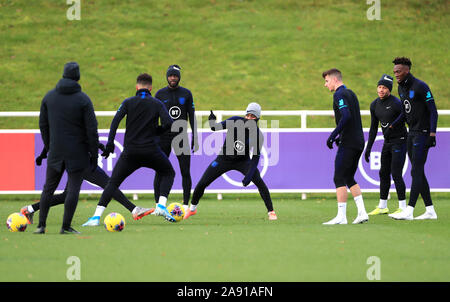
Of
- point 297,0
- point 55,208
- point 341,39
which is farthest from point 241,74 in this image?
point 55,208

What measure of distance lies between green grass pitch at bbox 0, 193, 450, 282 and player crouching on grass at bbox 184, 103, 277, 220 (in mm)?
719

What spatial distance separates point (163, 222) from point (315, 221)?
91.2 inches

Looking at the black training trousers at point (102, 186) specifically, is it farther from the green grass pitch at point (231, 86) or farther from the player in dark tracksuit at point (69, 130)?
the player in dark tracksuit at point (69, 130)

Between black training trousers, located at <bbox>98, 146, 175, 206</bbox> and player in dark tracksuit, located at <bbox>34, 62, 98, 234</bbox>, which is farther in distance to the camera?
black training trousers, located at <bbox>98, 146, 175, 206</bbox>

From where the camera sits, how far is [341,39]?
105 feet

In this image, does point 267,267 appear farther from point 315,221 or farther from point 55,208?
point 55,208

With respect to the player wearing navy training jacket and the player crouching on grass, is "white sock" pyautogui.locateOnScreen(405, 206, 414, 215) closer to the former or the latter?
the player wearing navy training jacket

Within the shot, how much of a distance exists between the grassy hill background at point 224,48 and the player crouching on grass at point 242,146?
12.8 m

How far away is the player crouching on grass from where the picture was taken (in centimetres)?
1140

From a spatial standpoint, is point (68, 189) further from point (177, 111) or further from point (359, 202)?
point (359, 202)

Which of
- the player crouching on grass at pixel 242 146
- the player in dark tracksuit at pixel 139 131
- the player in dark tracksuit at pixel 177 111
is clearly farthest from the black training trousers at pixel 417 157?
the player in dark tracksuit at pixel 139 131

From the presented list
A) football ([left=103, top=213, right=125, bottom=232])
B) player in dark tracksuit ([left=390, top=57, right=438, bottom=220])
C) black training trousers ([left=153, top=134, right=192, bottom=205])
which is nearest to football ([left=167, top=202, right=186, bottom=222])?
black training trousers ([left=153, top=134, right=192, bottom=205])

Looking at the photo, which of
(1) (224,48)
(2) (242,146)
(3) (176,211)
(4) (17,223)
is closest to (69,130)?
(4) (17,223)

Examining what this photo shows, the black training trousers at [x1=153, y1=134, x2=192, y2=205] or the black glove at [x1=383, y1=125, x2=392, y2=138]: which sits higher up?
the black glove at [x1=383, y1=125, x2=392, y2=138]
